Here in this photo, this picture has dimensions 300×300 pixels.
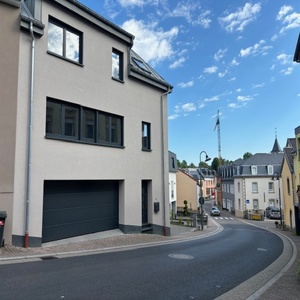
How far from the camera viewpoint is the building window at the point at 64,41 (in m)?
11.6

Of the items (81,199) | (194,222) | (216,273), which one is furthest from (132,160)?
(194,222)

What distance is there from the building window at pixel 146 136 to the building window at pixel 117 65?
120 inches

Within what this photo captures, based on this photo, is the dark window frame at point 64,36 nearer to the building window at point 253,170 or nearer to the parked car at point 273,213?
the parked car at point 273,213

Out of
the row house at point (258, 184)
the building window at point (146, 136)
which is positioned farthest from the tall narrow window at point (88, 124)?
the row house at point (258, 184)

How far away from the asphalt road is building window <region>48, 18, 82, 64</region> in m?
8.06

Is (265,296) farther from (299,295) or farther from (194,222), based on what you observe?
(194,222)

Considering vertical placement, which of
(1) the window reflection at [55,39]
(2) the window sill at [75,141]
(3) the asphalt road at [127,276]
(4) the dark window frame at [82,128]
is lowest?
(3) the asphalt road at [127,276]

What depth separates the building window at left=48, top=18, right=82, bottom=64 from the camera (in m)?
11.6

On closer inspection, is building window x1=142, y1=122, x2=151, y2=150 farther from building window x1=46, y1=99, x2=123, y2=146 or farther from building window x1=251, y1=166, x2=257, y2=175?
building window x1=251, y1=166, x2=257, y2=175

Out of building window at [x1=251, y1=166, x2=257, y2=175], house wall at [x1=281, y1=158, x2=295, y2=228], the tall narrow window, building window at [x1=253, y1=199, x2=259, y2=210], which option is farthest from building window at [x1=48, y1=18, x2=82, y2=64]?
building window at [x1=253, y1=199, x2=259, y2=210]

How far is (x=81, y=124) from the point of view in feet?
41.0

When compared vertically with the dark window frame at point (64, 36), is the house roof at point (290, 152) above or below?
below

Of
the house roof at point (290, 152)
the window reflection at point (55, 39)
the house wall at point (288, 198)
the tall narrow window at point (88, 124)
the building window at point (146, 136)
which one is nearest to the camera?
the window reflection at point (55, 39)

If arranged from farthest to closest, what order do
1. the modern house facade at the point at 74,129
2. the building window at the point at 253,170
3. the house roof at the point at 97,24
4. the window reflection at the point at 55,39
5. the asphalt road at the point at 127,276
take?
the building window at the point at 253,170, the window reflection at the point at 55,39, the house roof at the point at 97,24, the modern house facade at the point at 74,129, the asphalt road at the point at 127,276
